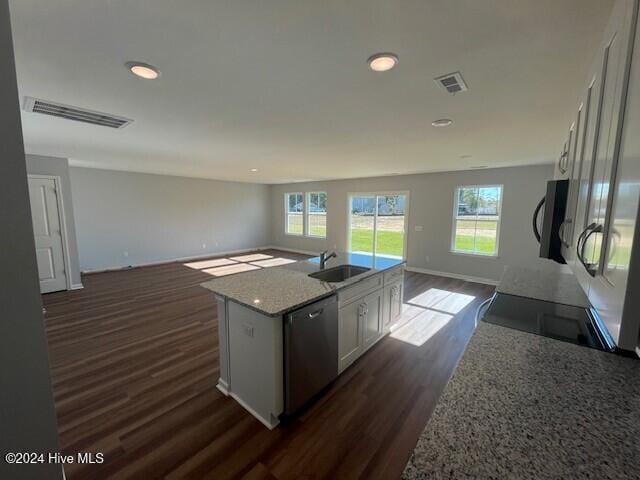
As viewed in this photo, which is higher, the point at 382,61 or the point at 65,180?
the point at 382,61

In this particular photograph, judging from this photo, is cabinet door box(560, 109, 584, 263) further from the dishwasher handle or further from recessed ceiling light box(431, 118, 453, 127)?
the dishwasher handle

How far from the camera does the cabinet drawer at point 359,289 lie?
2.29m

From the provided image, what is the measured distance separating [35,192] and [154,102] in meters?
3.96

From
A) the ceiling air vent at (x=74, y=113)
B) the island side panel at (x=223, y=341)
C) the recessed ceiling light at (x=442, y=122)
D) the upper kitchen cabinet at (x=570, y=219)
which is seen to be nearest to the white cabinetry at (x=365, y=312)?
the island side panel at (x=223, y=341)

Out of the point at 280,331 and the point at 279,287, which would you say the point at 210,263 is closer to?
the point at 279,287

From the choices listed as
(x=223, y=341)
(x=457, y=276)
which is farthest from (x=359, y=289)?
(x=457, y=276)

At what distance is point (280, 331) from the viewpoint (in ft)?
5.88

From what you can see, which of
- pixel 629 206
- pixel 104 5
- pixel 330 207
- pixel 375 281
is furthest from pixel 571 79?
pixel 330 207

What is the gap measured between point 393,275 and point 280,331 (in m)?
1.81

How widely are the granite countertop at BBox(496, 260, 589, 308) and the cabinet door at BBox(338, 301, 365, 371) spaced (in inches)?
46.4

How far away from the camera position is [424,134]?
117 inches

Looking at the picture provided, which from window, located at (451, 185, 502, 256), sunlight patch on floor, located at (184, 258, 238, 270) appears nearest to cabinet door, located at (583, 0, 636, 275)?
window, located at (451, 185, 502, 256)

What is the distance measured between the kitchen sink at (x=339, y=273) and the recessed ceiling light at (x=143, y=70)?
1.98 meters

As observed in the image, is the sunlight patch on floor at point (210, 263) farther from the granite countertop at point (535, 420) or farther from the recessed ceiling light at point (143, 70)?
the granite countertop at point (535, 420)
